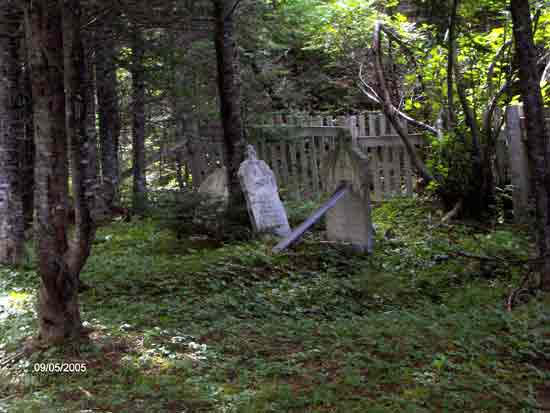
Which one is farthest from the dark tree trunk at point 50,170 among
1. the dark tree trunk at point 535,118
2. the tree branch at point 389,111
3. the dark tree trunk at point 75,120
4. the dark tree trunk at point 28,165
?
the dark tree trunk at point 28,165

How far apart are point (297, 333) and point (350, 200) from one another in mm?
3886

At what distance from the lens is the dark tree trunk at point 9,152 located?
8695 mm

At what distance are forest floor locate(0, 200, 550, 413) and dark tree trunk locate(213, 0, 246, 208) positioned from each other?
7.39 feet

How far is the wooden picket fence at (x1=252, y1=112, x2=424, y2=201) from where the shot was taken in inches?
513


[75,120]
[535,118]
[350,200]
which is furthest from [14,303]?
[535,118]

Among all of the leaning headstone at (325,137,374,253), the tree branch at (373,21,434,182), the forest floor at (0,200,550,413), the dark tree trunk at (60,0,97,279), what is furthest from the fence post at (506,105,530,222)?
the dark tree trunk at (60,0,97,279)

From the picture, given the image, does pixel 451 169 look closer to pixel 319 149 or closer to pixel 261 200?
pixel 261 200

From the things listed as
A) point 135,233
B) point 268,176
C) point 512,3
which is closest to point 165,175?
point 135,233

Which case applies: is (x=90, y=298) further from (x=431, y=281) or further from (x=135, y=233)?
(x=135, y=233)

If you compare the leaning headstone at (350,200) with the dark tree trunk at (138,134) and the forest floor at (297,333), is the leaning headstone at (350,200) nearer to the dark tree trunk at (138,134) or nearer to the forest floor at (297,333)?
the forest floor at (297,333)

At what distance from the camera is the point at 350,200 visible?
360 inches

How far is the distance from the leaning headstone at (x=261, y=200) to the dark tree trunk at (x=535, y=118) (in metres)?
4.45

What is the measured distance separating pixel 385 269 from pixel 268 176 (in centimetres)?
300

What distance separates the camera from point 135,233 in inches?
466
